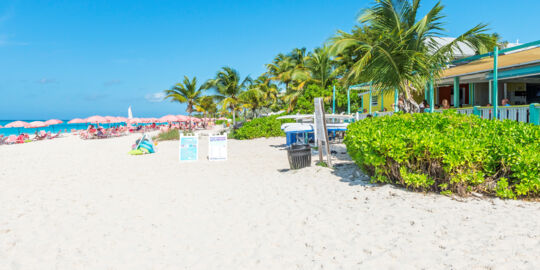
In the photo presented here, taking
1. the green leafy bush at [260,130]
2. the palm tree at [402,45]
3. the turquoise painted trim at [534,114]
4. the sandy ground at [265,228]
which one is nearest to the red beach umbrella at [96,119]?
the green leafy bush at [260,130]

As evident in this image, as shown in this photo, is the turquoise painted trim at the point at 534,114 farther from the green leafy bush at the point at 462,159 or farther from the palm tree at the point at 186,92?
the palm tree at the point at 186,92

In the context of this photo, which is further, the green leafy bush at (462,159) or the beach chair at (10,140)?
the beach chair at (10,140)

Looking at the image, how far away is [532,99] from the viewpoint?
15.3 m

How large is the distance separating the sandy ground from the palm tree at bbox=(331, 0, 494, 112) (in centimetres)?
420

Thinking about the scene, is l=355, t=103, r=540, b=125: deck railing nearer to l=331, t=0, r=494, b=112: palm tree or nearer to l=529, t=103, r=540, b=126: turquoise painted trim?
l=529, t=103, r=540, b=126: turquoise painted trim

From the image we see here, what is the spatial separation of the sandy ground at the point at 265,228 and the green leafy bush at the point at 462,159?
10.6 inches

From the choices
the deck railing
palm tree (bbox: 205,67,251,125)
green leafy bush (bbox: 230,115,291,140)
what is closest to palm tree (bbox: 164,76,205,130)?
palm tree (bbox: 205,67,251,125)

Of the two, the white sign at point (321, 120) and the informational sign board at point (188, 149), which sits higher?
the white sign at point (321, 120)

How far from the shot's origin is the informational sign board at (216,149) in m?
10.0

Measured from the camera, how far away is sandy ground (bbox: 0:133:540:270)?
3010mm

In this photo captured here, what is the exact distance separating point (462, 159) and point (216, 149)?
7.39 metres

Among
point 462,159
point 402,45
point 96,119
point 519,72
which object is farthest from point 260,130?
point 96,119

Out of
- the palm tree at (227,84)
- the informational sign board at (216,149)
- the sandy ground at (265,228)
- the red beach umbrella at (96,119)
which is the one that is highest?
the palm tree at (227,84)

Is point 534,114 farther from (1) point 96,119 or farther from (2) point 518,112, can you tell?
(1) point 96,119
